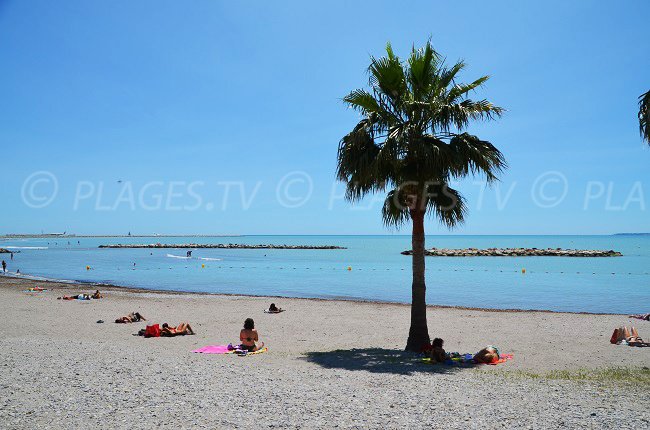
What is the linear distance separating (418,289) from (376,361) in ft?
6.85

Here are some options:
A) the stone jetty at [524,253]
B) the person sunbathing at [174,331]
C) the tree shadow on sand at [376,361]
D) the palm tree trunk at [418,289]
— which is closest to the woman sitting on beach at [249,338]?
the tree shadow on sand at [376,361]

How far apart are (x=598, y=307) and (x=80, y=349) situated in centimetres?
2502

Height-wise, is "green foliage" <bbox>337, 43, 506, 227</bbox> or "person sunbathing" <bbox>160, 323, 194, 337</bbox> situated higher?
"green foliage" <bbox>337, 43, 506, 227</bbox>

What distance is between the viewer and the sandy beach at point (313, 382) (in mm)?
A: 6359

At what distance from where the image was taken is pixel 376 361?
428 inches

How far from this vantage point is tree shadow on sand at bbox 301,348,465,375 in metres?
9.94

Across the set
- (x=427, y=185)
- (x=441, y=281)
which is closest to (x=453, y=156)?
(x=427, y=185)

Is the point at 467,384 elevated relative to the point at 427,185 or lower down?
lower down

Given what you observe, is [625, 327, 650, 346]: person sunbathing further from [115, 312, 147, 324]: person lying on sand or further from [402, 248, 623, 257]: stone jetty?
[402, 248, 623, 257]: stone jetty

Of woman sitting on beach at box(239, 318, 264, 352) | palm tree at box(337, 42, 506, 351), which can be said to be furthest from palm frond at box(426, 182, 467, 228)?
woman sitting on beach at box(239, 318, 264, 352)

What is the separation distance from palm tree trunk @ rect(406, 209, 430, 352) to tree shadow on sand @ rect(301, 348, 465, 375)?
0.45 metres

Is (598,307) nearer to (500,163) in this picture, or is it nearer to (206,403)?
(500,163)

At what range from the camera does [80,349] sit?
11.2 m

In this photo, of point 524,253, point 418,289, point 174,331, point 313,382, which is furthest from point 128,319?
point 524,253
